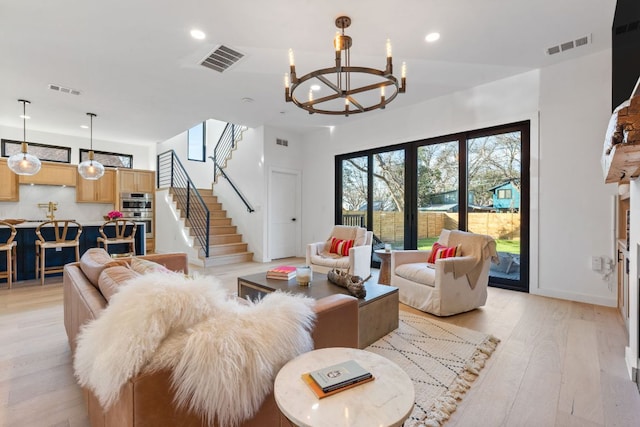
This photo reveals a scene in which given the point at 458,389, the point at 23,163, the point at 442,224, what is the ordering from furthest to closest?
1. the point at 442,224
2. the point at 23,163
3. the point at 458,389

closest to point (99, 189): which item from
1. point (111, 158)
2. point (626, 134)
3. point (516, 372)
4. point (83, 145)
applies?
point (111, 158)

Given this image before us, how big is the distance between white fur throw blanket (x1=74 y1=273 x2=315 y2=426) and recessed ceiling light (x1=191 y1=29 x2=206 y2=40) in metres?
2.91

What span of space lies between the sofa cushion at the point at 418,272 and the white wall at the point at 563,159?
170 centimetres

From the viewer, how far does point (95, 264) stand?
1.92m

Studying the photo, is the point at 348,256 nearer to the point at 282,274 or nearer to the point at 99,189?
the point at 282,274

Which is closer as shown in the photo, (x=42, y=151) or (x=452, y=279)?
(x=452, y=279)

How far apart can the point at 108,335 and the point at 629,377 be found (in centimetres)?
299

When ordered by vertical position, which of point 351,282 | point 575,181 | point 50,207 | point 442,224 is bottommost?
point 351,282

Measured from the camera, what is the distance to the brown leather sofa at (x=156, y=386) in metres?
0.90

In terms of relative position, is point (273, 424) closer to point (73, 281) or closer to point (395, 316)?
point (73, 281)

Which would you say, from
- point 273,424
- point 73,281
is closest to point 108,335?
point 273,424

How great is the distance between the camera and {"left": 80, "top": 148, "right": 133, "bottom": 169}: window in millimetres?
7488

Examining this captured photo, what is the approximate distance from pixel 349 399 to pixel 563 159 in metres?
4.24

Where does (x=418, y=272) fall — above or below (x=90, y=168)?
below
